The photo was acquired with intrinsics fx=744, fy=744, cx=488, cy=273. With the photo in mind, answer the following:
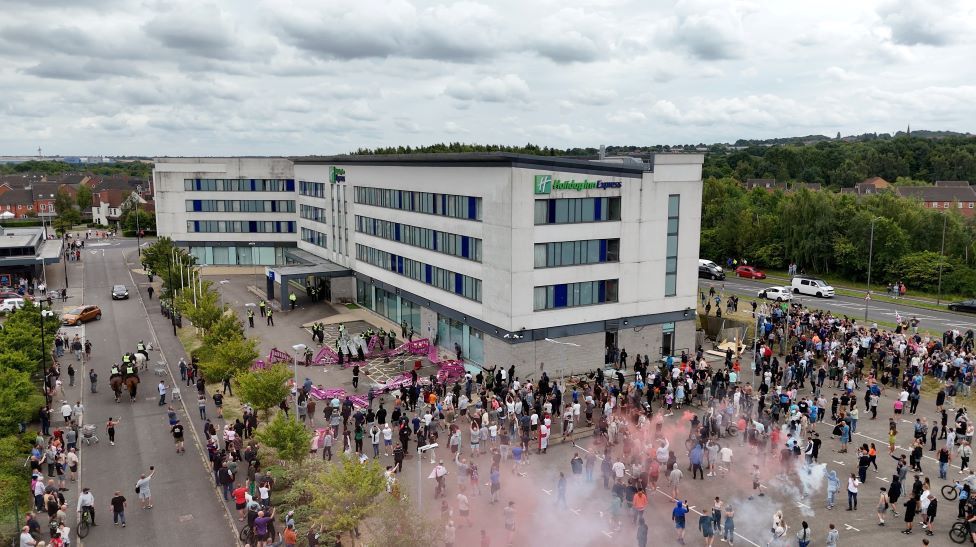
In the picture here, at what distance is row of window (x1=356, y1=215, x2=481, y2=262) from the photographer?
4312 cm

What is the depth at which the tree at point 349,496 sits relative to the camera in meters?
20.6

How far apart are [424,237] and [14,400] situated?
81.9 feet

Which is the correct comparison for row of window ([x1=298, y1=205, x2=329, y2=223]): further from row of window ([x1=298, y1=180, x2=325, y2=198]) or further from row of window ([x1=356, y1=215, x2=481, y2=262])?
row of window ([x1=356, y1=215, x2=481, y2=262])

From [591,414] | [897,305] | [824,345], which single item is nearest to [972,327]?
[897,305]

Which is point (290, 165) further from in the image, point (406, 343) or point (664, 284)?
point (664, 284)

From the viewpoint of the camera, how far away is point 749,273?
7938cm

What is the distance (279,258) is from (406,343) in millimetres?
40612

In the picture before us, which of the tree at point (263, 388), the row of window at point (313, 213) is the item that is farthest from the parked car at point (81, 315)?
the tree at point (263, 388)

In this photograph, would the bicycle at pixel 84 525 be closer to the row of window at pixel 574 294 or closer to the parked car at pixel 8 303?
the row of window at pixel 574 294

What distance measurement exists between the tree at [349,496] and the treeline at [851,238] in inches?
2518

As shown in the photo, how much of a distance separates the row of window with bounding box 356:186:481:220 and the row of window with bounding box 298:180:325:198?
36.2ft

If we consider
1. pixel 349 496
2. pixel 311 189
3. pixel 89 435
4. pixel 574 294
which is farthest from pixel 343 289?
pixel 349 496

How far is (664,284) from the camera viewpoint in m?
43.8

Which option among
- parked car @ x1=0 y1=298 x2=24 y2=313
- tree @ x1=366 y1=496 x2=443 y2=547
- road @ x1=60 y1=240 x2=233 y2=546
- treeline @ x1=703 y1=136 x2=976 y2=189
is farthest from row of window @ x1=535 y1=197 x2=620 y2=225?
treeline @ x1=703 y1=136 x2=976 y2=189
